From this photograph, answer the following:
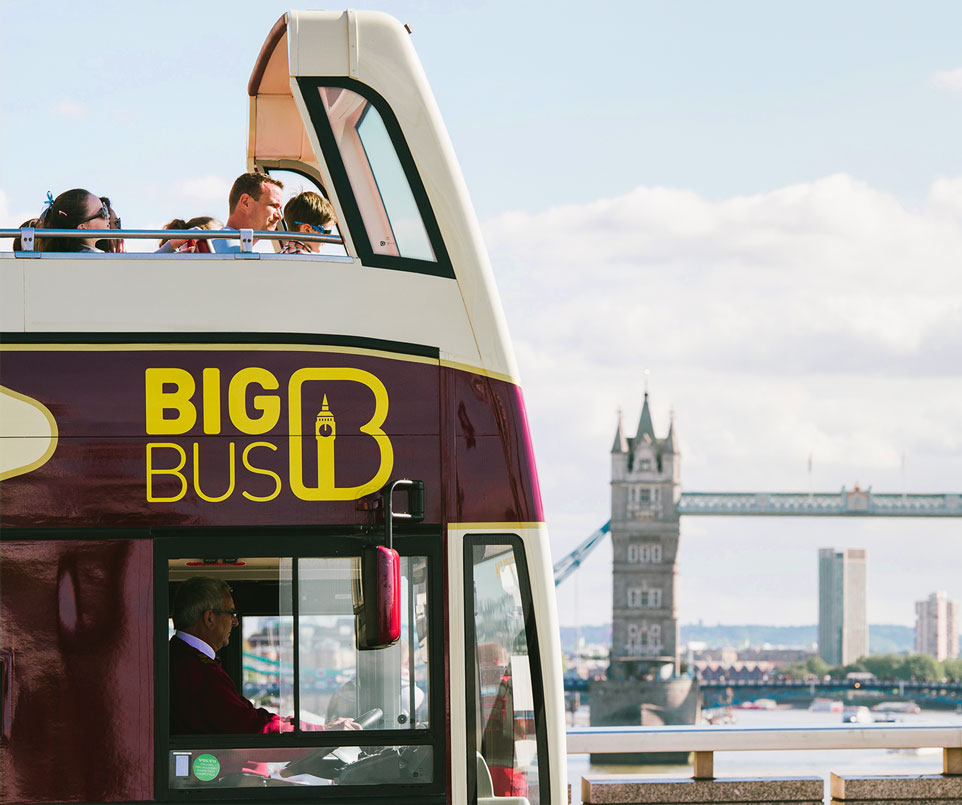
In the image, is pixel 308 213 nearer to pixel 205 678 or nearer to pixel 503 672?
pixel 205 678

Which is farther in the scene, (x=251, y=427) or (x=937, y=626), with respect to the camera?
(x=937, y=626)

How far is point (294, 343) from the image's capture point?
4496 millimetres

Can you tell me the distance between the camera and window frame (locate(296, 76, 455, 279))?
4.56 metres

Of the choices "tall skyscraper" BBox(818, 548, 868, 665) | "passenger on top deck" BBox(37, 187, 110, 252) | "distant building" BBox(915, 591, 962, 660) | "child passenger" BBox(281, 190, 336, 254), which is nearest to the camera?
"passenger on top deck" BBox(37, 187, 110, 252)

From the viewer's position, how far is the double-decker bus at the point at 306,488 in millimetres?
4312

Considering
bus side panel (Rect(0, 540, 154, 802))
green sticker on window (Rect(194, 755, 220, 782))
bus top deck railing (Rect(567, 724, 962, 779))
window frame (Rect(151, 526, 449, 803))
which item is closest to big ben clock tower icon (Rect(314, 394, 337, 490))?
window frame (Rect(151, 526, 449, 803))

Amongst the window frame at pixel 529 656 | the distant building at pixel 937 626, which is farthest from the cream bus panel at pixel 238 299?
the distant building at pixel 937 626

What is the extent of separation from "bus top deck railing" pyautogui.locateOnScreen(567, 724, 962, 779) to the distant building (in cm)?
18589

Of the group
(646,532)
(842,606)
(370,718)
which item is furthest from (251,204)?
(842,606)

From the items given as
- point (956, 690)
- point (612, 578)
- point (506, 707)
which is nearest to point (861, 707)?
point (956, 690)

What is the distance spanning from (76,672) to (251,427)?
2.95ft

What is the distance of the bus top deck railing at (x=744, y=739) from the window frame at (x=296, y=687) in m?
2.53

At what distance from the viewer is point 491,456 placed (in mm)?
4516

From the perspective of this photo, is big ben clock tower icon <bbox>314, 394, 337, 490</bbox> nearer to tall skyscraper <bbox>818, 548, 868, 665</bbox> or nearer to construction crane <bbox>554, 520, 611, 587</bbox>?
construction crane <bbox>554, 520, 611, 587</bbox>
